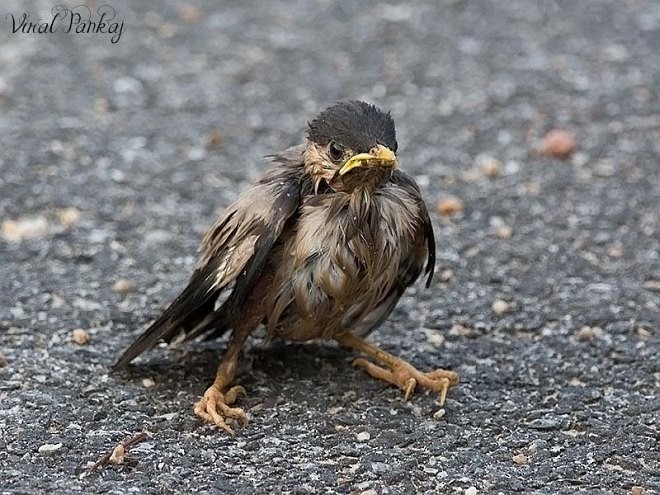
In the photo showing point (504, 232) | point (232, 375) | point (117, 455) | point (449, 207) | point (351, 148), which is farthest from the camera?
point (449, 207)

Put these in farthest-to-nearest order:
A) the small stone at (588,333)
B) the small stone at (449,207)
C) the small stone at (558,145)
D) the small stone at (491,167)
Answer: the small stone at (558,145), the small stone at (491,167), the small stone at (449,207), the small stone at (588,333)

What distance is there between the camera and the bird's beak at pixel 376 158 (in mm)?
3305

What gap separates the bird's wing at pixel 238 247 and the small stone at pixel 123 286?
0.66 meters

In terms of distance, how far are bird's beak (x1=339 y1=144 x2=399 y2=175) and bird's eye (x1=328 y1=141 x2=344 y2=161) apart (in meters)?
0.06

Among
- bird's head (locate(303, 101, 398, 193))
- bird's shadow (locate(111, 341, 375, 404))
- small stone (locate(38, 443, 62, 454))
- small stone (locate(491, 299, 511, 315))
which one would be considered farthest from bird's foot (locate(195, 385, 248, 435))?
small stone (locate(491, 299, 511, 315))

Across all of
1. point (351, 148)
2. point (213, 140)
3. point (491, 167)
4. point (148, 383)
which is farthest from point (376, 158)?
point (213, 140)

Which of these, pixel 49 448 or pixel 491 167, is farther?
pixel 491 167

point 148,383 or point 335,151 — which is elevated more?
point 335,151

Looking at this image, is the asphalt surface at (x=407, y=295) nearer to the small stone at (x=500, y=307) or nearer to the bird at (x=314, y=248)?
the small stone at (x=500, y=307)

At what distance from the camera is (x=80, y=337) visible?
3963 millimetres

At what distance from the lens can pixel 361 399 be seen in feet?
12.1

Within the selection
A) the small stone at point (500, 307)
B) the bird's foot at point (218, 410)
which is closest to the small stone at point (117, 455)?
the bird's foot at point (218, 410)

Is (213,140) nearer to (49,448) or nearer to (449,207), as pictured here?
(449,207)

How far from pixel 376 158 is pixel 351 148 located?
10 cm
